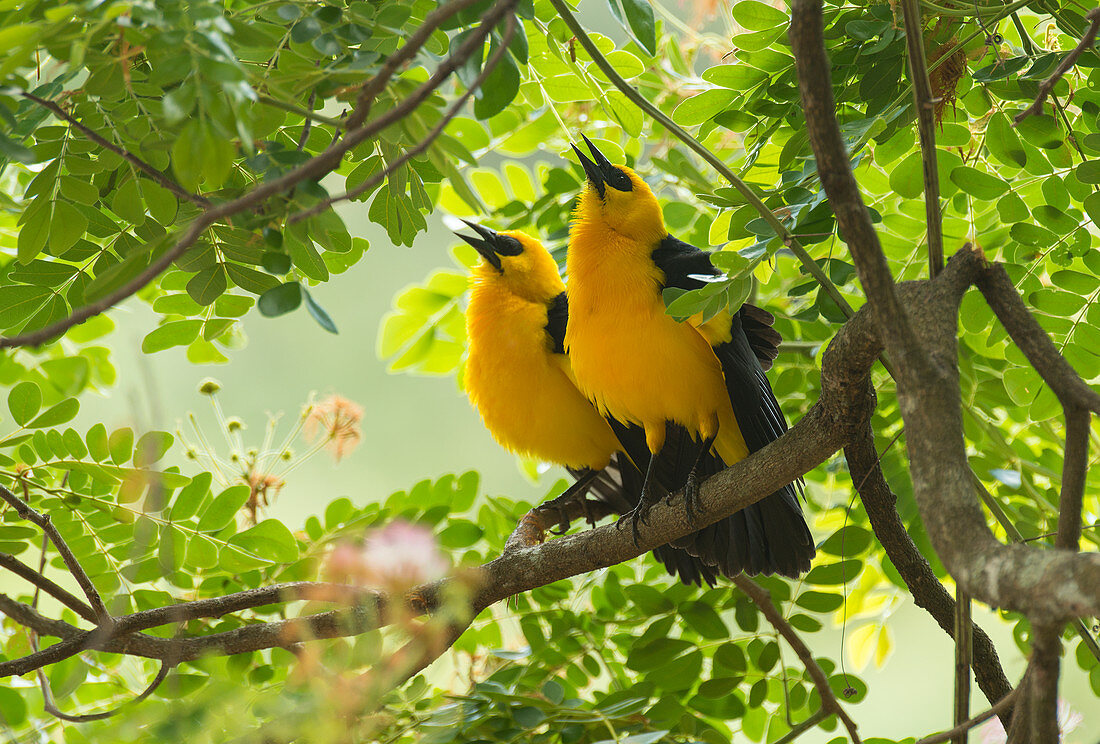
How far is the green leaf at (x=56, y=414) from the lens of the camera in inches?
53.1

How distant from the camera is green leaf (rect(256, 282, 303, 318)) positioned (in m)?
0.81

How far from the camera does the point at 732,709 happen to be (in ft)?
5.07

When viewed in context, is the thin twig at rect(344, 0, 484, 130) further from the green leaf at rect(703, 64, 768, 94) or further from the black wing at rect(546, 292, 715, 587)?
the black wing at rect(546, 292, 715, 587)

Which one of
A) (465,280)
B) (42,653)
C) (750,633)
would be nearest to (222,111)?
(42,653)

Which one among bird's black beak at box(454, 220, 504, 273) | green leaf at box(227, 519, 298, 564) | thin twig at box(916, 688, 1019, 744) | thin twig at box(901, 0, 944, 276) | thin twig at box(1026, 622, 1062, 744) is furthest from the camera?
bird's black beak at box(454, 220, 504, 273)

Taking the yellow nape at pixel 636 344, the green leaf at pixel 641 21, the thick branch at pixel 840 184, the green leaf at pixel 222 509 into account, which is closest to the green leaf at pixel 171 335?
the green leaf at pixel 222 509

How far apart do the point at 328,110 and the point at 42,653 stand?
100 cm

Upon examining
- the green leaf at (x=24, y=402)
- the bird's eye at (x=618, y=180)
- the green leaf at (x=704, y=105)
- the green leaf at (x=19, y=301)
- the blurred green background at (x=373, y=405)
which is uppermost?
the blurred green background at (x=373, y=405)

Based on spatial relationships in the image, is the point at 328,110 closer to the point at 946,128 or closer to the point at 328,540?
the point at 328,540

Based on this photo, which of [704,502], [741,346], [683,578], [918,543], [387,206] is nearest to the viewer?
[387,206]

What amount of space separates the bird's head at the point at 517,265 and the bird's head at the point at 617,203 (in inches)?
16.3

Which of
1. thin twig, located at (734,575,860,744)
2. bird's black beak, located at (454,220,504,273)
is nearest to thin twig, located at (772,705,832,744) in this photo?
thin twig, located at (734,575,860,744)

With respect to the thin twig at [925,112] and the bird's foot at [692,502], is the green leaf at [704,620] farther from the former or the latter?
the thin twig at [925,112]

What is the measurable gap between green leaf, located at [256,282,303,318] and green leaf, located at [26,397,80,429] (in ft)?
2.36
